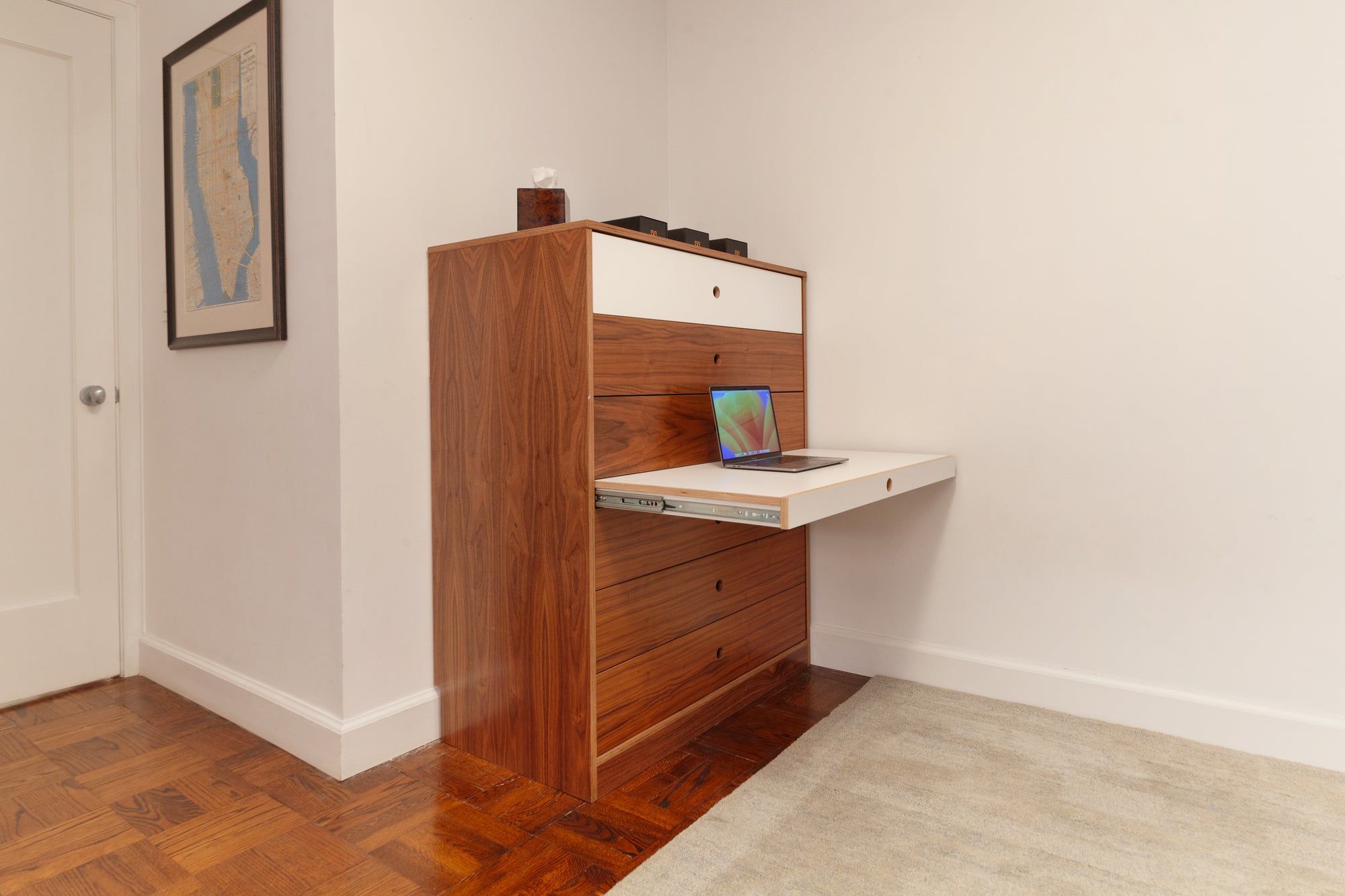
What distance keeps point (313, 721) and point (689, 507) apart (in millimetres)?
1027

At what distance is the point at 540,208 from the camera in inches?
71.9

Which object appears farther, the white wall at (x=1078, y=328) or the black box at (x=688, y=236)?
the black box at (x=688, y=236)

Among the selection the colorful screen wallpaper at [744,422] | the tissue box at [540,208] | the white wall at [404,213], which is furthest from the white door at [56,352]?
the colorful screen wallpaper at [744,422]

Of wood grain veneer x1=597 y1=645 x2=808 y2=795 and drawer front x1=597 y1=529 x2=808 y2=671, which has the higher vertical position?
drawer front x1=597 y1=529 x2=808 y2=671

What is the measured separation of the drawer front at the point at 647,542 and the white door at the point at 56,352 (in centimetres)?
167

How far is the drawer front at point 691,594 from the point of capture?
1.69 meters

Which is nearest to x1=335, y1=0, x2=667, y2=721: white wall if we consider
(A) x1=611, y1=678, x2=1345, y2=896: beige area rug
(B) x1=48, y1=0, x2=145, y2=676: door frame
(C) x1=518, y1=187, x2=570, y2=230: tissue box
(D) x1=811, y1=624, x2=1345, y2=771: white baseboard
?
(C) x1=518, y1=187, x2=570, y2=230: tissue box

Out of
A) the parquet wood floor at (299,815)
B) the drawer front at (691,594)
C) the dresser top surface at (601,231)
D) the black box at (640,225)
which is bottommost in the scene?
the parquet wood floor at (299,815)

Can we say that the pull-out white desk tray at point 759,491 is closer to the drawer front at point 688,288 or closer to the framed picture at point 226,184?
the drawer front at point 688,288

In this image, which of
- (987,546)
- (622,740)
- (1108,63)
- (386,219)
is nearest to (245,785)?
(622,740)

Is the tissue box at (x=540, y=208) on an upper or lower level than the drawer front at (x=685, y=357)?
upper

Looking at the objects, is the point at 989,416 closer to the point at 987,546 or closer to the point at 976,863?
the point at 987,546

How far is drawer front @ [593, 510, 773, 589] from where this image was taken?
65.4 inches

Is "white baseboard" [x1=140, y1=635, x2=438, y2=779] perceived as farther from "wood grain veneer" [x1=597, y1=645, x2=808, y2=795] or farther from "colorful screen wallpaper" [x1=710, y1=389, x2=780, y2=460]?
"colorful screen wallpaper" [x1=710, y1=389, x2=780, y2=460]
